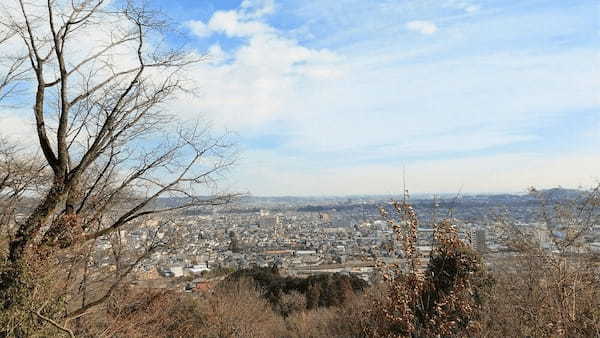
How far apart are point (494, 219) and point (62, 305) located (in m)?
7.88

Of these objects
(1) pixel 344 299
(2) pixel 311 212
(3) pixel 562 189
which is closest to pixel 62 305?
(3) pixel 562 189

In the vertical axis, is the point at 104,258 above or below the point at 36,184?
below

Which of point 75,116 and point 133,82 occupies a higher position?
point 133,82

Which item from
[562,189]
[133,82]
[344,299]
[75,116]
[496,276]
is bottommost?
[344,299]

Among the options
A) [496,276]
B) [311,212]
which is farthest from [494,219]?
[311,212]

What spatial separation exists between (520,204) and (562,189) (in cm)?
237

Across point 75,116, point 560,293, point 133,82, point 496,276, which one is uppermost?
point 133,82

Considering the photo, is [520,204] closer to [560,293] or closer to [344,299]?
[560,293]

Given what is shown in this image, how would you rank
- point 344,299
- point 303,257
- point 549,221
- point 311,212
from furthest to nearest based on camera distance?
1. point 311,212
2. point 303,257
3. point 344,299
4. point 549,221

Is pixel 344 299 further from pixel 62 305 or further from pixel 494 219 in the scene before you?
pixel 62 305

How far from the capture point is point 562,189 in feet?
30.2

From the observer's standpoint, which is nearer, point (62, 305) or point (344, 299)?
point (62, 305)

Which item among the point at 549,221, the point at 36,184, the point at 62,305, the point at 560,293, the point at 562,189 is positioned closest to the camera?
the point at 560,293

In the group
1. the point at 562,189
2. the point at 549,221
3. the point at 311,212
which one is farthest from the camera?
the point at 311,212
